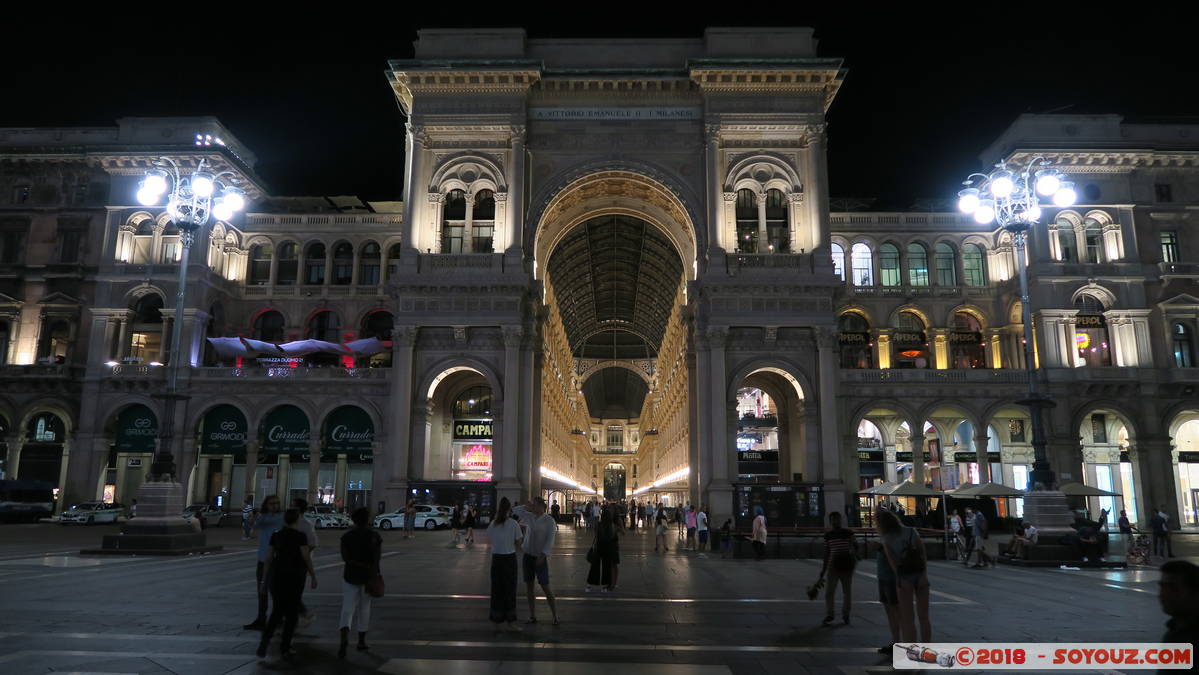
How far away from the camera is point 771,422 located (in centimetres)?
4916

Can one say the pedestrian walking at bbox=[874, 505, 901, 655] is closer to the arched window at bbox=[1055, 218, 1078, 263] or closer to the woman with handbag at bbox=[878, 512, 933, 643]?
the woman with handbag at bbox=[878, 512, 933, 643]

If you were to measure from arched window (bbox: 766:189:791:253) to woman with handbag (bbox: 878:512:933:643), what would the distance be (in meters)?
33.3

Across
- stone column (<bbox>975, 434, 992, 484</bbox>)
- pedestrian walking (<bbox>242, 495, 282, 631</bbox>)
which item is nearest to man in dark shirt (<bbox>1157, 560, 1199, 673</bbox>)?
pedestrian walking (<bbox>242, 495, 282, 631</bbox>)

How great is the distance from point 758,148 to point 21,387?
4366 cm

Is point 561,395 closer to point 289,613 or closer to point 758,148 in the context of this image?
point 758,148

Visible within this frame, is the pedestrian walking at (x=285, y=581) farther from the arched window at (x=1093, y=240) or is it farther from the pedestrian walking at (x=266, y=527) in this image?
the arched window at (x=1093, y=240)

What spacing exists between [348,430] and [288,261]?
47.0 feet

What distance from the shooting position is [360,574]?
29.0 feet

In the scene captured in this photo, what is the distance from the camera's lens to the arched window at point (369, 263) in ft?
167

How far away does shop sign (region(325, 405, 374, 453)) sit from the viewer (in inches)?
1710

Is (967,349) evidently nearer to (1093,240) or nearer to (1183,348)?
(1093,240)

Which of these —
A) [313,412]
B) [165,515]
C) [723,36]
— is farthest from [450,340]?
[723,36]

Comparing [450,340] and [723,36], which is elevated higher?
[723,36]

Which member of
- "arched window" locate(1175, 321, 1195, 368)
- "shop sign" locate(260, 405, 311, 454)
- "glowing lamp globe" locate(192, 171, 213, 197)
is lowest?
"shop sign" locate(260, 405, 311, 454)
